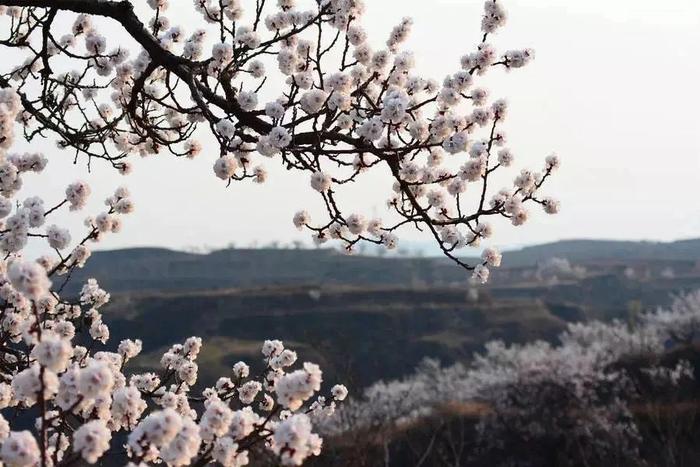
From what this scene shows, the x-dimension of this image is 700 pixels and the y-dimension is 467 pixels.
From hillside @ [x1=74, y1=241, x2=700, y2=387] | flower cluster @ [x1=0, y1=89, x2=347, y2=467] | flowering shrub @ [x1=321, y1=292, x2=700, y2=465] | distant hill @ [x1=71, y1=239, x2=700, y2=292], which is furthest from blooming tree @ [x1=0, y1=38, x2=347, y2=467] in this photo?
distant hill @ [x1=71, y1=239, x2=700, y2=292]

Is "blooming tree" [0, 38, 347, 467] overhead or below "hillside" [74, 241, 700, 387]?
overhead

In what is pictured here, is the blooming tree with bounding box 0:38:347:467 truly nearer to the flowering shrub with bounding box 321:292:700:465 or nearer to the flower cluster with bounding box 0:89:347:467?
the flower cluster with bounding box 0:89:347:467

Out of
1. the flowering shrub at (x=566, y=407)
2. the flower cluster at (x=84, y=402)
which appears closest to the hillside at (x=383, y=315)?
the flowering shrub at (x=566, y=407)

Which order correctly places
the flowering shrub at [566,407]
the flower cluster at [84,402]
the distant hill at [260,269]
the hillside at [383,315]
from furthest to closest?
the distant hill at [260,269], the hillside at [383,315], the flowering shrub at [566,407], the flower cluster at [84,402]

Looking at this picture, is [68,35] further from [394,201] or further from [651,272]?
[651,272]

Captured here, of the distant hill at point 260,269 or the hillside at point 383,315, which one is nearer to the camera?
the hillside at point 383,315

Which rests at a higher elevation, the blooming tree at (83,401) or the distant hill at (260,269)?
the distant hill at (260,269)

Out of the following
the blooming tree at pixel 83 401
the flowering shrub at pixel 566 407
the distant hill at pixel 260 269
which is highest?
the distant hill at pixel 260 269

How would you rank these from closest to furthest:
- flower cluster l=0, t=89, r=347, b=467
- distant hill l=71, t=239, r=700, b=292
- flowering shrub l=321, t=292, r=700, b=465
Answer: flower cluster l=0, t=89, r=347, b=467 → flowering shrub l=321, t=292, r=700, b=465 → distant hill l=71, t=239, r=700, b=292

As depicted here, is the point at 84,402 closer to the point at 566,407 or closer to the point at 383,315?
the point at 566,407

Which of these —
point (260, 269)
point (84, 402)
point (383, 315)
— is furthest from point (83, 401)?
point (260, 269)

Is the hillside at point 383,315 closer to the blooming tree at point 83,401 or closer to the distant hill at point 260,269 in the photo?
the distant hill at point 260,269

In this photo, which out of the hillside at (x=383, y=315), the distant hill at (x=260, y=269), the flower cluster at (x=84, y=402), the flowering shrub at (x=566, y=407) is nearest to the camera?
the flower cluster at (x=84, y=402)

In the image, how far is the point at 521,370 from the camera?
43.4 metres
